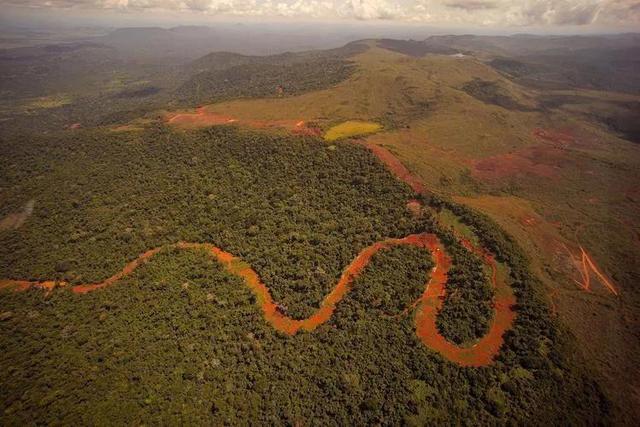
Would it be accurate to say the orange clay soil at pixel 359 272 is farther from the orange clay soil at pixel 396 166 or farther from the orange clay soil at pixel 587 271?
the orange clay soil at pixel 587 271

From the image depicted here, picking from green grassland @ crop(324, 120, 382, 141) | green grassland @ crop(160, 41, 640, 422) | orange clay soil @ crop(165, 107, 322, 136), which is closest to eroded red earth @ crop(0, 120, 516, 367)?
green grassland @ crop(160, 41, 640, 422)

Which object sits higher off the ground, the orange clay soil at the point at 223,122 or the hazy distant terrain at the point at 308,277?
the orange clay soil at the point at 223,122

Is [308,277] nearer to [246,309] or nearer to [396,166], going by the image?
[246,309]

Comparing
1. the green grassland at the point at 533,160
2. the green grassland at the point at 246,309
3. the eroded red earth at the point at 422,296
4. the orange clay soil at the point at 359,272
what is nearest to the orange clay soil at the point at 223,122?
the green grassland at the point at 533,160

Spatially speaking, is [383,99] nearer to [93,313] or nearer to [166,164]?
[166,164]

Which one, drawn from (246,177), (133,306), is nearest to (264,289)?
(133,306)

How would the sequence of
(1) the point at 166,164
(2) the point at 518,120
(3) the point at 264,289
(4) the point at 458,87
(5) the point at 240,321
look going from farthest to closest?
(4) the point at 458,87 < (2) the point at 518,120 < (1) the point at 166,164 < (3) the point at 264,289 < (5) the point at 240,321
